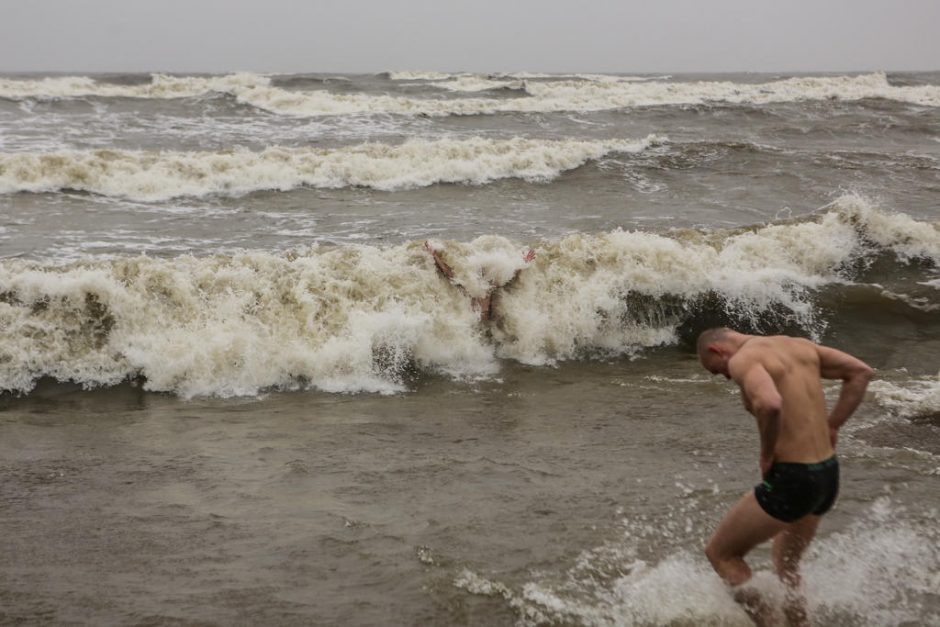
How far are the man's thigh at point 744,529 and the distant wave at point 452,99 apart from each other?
22913 millimetres

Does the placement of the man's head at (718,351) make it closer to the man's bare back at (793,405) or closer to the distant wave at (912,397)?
the man's bare back at (793,405)

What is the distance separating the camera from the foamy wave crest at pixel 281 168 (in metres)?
13.5

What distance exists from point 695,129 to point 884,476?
19.9 meters

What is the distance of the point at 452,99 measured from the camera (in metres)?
29.7

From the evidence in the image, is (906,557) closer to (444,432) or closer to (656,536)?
(656,536)

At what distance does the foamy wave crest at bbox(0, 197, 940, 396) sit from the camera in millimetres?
6660

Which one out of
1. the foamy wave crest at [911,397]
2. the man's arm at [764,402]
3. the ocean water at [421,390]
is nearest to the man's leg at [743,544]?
the ocean water at [421,390]

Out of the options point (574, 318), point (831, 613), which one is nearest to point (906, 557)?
point (831, 613)

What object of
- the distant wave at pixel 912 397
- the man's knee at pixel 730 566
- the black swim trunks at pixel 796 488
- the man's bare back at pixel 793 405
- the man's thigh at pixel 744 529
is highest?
the man's bare back at pixel 793 405

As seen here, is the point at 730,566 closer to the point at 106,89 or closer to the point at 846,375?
the point at 846,375

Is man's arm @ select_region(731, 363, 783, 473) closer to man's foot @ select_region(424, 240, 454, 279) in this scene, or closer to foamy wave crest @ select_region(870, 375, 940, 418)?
foamy wave crest @ select_region(870, 375, 940, 418)

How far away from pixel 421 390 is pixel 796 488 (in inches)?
151

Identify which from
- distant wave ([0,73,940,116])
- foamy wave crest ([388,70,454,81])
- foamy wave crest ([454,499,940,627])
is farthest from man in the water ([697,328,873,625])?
foamy wave crest ([388,70,454,81])

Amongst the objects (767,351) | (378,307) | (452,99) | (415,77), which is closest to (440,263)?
(378,307)
